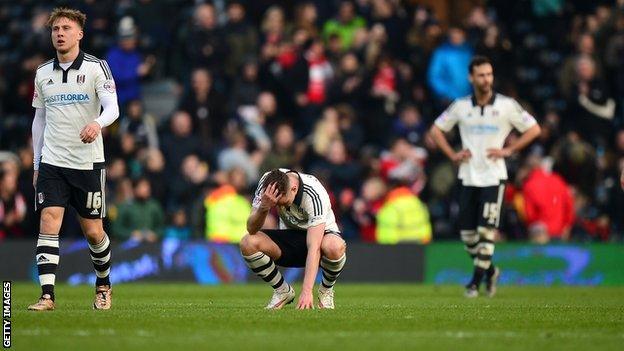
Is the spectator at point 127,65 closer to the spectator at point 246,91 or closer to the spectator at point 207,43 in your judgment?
the spectator at point 207,43

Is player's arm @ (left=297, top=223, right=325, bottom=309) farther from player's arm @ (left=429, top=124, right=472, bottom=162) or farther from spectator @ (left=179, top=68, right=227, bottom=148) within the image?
spectator @ (left=179, top=68, right=227, bottom=148)

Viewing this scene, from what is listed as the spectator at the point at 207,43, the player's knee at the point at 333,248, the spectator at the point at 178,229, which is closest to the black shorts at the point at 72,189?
the player's knee at the point at 333,248

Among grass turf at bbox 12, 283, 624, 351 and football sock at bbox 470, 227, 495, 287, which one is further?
football sock at bbox 470, 227, 495, 287

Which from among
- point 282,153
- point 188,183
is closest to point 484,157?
point 282,153

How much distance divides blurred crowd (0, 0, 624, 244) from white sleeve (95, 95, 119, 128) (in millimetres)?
9690

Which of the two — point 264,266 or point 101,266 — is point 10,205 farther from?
point 264,266

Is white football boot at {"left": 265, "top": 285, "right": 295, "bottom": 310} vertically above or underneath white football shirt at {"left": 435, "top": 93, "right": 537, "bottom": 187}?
underneath

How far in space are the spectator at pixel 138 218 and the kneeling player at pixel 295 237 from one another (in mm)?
9203

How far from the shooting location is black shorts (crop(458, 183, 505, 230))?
17125 mm

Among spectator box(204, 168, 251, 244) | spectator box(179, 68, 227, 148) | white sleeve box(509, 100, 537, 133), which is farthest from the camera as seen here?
spectator box(179, 68, 227, 148)

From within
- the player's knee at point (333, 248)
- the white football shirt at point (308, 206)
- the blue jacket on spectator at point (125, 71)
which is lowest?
the player's knee at point (333, 248)

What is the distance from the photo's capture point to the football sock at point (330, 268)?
12.9m

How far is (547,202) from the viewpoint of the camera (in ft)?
73.3

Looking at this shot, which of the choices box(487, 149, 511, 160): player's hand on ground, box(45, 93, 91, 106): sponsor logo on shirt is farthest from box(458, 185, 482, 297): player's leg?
box(45, 93, 91, 106): sponsor logo on shirt
